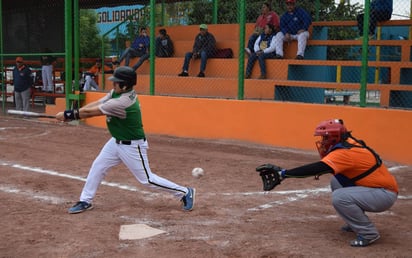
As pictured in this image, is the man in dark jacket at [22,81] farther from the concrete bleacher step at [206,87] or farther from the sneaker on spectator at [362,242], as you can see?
the sneaker on spectator at [362,242]

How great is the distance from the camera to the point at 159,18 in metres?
21.6

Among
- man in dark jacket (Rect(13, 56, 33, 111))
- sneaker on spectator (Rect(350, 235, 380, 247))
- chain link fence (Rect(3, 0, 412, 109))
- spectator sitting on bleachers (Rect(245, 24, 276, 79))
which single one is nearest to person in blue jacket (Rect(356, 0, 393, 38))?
chain link fence (Rect(3, 0, 412, 109))

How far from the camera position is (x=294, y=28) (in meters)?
12.5

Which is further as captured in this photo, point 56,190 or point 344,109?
point 344,109

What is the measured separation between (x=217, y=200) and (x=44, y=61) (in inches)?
505

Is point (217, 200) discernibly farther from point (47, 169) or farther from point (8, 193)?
point (47, 169)

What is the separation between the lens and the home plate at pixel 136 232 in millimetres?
4938

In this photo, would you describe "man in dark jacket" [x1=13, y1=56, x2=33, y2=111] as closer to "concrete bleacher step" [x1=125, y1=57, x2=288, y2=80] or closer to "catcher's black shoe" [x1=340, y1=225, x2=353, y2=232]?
"concrete bleacher step" [x1=125, y1=57, x2=288, y2=80]

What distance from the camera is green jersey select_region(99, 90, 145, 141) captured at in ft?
18.5

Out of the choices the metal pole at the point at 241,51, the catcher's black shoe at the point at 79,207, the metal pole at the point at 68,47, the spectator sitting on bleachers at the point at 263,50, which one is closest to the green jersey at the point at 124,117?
the catcher's black shoe at the point at 79,207

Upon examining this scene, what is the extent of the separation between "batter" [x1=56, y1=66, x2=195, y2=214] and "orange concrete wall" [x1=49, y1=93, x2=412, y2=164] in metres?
4.47

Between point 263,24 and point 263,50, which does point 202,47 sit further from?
point 263,50

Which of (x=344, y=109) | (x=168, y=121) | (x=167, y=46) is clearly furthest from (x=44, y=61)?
(x=344, y=109)

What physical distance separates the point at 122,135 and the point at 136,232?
4.01ft
